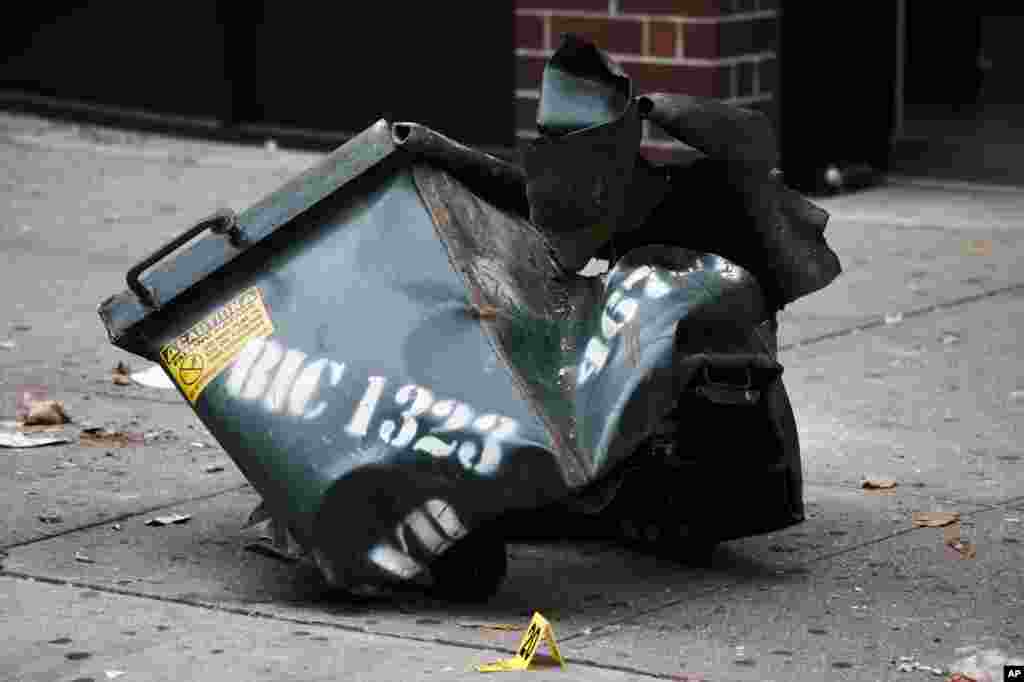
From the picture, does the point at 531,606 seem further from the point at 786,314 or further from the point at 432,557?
the point at 786,314

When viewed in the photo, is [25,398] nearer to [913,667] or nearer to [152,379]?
[152,379]

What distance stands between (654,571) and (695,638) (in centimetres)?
52

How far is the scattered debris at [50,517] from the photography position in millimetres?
5309

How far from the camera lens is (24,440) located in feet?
19.9

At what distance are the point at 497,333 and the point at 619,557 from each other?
0.80m

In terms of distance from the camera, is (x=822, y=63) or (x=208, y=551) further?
(x=822, y=63)

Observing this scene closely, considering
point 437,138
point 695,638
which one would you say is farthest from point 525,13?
point 695,638

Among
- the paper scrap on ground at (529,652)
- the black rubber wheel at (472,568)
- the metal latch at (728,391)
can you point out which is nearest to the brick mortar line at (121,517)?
the black rubber wheel at (472,568)

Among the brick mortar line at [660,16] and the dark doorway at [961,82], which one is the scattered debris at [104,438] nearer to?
the brick mortar line at [660,16]

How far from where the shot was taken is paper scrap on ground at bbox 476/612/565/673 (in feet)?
13.7

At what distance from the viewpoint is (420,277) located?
4.62 meters

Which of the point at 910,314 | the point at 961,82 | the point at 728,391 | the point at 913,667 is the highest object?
the point at 728,391

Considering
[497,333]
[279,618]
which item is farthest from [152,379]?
[497,333]

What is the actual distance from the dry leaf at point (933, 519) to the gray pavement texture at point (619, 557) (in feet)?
0.14
